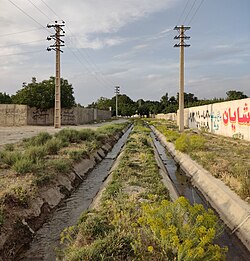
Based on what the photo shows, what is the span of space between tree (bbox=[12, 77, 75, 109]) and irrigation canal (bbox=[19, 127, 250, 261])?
2614 cm

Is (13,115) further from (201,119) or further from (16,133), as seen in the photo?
(201,119)

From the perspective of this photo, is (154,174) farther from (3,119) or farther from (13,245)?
(3,119)

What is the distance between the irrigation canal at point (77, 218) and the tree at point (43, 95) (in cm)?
2614

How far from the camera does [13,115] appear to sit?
120 ft

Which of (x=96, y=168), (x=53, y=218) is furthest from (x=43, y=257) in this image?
(x=96, y=168)

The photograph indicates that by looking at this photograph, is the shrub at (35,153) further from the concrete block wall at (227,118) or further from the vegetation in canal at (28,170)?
the concrete block wall at (227,118)

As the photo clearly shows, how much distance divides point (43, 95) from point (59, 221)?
107 ft

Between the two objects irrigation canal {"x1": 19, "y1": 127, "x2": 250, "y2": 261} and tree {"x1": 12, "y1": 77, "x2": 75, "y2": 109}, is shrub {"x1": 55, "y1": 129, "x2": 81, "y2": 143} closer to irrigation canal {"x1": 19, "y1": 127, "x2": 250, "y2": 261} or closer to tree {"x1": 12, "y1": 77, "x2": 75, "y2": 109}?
irrigation canal {"x1": 19, "y1": 127, "x2": 250, "y2": 261}

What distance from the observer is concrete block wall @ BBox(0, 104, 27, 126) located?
1430 inches

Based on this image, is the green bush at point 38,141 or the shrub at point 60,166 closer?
the shrub at point 60,166

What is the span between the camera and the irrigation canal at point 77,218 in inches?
225

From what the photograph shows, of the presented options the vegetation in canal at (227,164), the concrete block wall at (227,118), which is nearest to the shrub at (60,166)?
the vegetation in canal at (227,164)

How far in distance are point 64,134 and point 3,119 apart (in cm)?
2071

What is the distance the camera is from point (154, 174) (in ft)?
33.9
